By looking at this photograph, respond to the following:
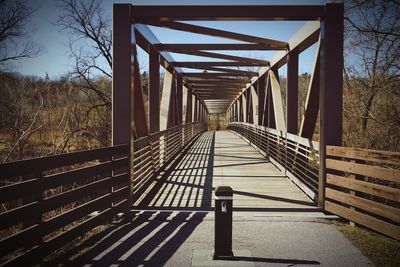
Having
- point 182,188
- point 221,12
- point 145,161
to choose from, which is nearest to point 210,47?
point 221,12

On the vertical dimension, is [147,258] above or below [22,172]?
below

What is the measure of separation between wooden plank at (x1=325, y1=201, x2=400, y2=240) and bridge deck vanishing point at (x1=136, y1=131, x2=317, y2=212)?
514mm

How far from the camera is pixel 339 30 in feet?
19.4

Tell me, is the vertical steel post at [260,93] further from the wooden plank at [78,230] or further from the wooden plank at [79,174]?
the wooden plank at [78,230]

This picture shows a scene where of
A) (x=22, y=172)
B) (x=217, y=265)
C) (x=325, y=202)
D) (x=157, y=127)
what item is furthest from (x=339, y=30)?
(x=157, y=127)

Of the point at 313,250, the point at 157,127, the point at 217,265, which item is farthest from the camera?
the point at 157,127

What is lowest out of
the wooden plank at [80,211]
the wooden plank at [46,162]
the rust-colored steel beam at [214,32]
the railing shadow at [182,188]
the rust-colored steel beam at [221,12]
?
the railing shadow at [182,188]

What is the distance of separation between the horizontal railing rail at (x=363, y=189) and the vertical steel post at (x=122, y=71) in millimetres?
3436

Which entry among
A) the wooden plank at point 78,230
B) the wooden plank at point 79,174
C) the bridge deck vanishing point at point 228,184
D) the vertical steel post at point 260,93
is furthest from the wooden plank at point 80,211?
the vertical steel post at point 260,93

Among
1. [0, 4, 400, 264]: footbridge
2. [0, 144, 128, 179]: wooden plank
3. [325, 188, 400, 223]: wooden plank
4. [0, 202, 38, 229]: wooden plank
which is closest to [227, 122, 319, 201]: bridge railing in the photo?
[0, 4, 400, 264]: footbridge

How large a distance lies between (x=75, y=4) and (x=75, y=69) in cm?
358

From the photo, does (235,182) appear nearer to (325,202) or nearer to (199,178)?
(199,178)

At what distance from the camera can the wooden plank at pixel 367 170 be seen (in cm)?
430

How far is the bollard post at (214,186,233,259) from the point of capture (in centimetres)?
382
